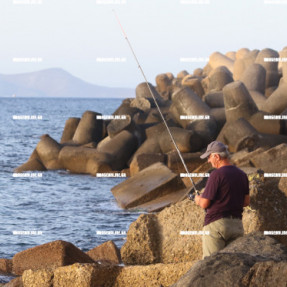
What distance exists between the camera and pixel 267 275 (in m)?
4.55

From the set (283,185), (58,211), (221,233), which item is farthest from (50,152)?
(221,233)

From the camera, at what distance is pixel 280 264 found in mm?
4539

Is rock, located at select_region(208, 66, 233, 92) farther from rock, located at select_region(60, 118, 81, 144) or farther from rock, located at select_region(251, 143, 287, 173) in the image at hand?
rock, located at select_region(251, 143, 287, 173)

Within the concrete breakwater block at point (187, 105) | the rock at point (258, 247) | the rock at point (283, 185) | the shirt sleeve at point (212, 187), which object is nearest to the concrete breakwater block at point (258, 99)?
the concrete breakwater block at point (187, 105)

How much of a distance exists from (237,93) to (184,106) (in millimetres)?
2178

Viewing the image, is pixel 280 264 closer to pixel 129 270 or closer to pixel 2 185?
pixel 129 270

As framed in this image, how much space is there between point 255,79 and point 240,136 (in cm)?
1031

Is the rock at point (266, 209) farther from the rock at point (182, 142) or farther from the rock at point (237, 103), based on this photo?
the rock at point (237, 103)

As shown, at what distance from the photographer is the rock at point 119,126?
22000mm

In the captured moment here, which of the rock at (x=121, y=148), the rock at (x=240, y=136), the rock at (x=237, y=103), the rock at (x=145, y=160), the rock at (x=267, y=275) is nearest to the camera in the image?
the rock at (x=267, y=275)

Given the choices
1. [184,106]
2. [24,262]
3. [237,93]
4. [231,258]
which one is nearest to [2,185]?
[184,106]

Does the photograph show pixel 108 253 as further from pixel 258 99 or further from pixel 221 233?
pixel 258 99

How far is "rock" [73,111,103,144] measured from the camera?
24.0 metres

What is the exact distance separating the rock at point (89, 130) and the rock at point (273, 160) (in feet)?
35.7
